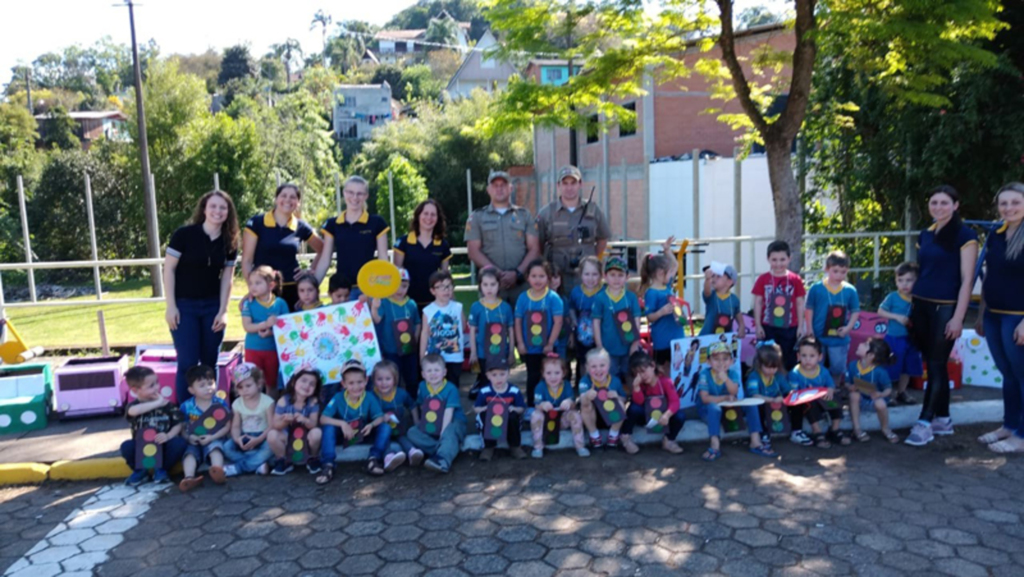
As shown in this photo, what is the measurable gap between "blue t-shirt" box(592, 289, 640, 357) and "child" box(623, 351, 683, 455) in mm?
268

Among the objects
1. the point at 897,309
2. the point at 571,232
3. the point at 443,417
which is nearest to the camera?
the point at 443,417

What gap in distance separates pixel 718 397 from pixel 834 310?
1352 mm

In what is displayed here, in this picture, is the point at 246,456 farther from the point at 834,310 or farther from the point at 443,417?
the point at 834,310

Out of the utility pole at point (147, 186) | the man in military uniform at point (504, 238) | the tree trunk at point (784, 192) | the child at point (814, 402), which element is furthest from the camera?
the utility pole at point (147, 186)

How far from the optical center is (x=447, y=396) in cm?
571

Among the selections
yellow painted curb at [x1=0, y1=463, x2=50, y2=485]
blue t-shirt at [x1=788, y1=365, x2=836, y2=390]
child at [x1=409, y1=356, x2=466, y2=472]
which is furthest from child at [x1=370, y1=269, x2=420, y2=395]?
blue t-shirt at [x1=788, y1=365, x2=836, y2=390]

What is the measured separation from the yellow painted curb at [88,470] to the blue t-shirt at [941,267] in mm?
5922

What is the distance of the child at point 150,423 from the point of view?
209 inches

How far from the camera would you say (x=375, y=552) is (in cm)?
423

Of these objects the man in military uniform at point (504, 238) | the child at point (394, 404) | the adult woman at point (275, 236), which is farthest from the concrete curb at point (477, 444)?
the adult woman at point (275, 236)

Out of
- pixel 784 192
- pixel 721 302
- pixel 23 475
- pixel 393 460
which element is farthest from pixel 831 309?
pixel 23 475

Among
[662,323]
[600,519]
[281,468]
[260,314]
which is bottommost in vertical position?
[600,519]

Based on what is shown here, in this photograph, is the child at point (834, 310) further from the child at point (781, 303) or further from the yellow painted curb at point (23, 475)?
the yellow painted curb at point (23, 475)

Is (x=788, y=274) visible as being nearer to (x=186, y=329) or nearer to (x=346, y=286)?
(x=346, y=286)
